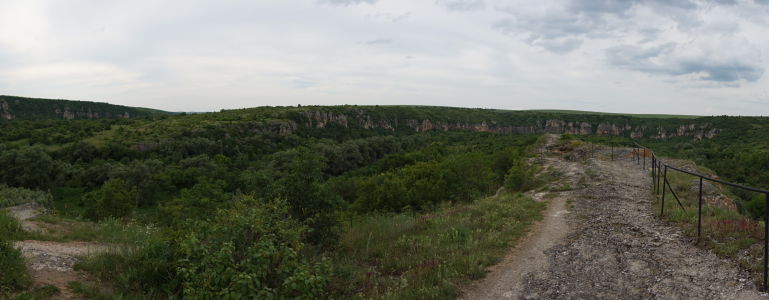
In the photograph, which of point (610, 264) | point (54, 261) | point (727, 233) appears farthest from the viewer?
point (727, 233)

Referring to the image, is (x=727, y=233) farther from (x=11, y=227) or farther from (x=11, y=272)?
(x=11, y=227)

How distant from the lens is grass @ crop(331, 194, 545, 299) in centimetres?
670

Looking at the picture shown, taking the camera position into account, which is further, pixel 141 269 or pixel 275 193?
pixel 275 193

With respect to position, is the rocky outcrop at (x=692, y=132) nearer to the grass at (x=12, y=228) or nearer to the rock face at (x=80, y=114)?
the grass at (x=12, y=228)

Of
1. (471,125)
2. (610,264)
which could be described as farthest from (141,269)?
(471,125)

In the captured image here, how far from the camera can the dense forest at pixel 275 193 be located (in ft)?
19.6

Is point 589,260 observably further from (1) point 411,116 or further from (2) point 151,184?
(1) point 411,116

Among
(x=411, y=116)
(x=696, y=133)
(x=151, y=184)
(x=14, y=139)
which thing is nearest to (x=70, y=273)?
(x=151, y=184)

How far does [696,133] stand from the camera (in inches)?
3986

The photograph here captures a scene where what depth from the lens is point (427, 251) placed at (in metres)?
8.77

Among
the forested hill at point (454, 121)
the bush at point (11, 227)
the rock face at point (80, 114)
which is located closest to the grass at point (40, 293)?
the bush at point (11, 227)

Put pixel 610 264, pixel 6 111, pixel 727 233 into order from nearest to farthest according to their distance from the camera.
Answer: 1. pixel 610 264
2. pixel 727 233
3. pixel 6 111

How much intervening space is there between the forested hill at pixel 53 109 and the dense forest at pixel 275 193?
2.25 meters

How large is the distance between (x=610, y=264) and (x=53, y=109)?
203742mm
